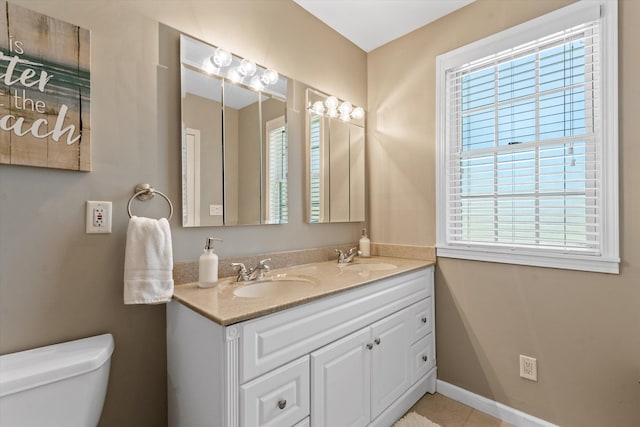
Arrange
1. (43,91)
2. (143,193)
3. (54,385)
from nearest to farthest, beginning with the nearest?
1. (54,385)
2. (43,91)
3. (143,193)

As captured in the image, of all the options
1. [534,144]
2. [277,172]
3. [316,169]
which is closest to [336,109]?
[316,169]

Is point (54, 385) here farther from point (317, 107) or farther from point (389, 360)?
point (317, 107)

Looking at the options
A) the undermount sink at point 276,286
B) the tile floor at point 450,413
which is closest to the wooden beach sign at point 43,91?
the undermount sink at point 276,286

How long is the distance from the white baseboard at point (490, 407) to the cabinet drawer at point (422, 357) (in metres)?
0.17

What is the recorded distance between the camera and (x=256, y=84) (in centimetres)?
173

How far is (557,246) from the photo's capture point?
1.68 m

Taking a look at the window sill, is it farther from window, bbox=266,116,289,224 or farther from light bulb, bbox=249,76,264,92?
light bulb, bbox=249,76,264,92

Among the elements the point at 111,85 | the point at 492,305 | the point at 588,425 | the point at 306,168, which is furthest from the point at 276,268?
the point at 588,425

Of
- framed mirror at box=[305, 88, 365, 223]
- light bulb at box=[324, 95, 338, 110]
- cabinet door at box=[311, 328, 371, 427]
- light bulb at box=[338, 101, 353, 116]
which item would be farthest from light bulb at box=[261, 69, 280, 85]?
cabinet door at box=[311, 328, 371, 427]

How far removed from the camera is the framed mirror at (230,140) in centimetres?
148

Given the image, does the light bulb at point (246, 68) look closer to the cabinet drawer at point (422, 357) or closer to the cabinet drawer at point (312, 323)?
the cabinet drawer at point (312, 323)

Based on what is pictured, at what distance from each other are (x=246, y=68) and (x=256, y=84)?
0.34 ft

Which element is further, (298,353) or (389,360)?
(389,360)

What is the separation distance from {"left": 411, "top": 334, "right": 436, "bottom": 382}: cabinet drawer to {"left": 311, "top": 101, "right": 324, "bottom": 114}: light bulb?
1.62 meters
